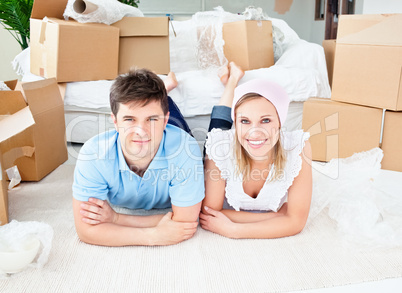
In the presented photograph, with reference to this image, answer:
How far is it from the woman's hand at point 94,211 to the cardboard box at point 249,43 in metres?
1.33

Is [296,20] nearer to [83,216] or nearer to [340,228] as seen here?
[340,228]

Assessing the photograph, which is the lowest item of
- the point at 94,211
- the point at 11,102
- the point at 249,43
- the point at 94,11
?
the point at 94,211

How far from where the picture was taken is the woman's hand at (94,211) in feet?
3.44

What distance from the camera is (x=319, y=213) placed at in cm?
132

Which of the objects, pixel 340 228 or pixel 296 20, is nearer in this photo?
pixel 340 228

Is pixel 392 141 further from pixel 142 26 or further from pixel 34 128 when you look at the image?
pixel 34 128

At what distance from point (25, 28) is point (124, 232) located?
2194mm

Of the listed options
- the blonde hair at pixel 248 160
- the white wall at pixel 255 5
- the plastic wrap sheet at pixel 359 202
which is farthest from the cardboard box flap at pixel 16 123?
the white wall at pixel 255 5

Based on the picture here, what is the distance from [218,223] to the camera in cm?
115

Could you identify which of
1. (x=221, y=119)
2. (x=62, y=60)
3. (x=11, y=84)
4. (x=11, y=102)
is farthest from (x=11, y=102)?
(x=221, y=119)

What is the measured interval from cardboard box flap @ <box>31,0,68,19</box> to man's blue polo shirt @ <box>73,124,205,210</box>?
119 cm

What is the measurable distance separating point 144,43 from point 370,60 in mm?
1169

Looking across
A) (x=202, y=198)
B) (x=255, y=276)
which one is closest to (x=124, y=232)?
(x=202, y=198)

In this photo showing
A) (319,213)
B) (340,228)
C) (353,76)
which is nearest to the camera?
(340,228)
